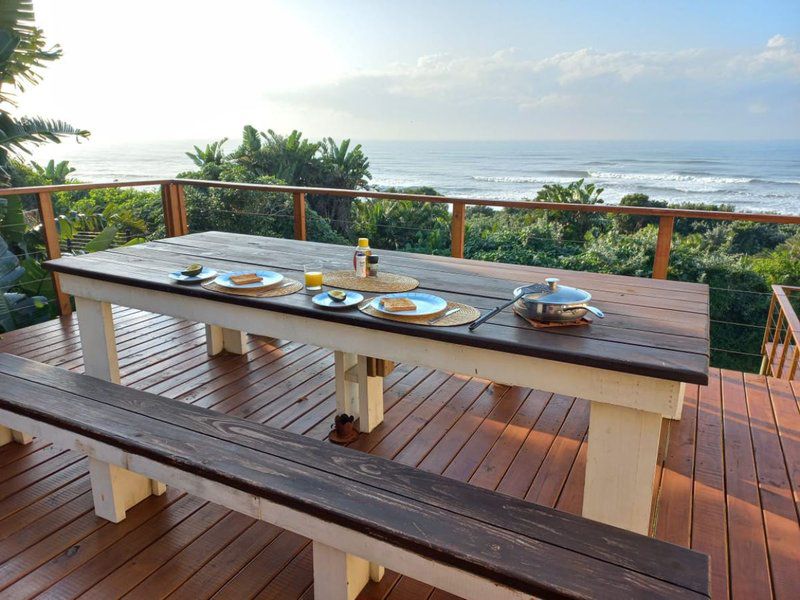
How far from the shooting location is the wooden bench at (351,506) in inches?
44.9

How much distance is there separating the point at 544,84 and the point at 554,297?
3551 cm

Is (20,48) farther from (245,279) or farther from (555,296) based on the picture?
(555,296)

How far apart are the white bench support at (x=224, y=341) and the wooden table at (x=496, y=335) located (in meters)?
0.74

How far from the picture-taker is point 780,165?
34375 millimetres

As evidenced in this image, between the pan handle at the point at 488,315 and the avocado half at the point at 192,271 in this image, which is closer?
the pan handle at the point at 488,315

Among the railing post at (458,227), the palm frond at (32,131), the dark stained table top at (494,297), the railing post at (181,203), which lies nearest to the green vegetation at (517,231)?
the palm frond at (32,131)

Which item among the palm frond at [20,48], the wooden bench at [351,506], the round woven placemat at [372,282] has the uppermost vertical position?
the palm frond at [20,48]

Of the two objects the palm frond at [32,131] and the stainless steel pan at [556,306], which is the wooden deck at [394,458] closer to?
the stainless steel pan at [556,306]

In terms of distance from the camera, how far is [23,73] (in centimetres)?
586

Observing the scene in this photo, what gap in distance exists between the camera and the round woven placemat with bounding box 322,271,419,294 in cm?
205

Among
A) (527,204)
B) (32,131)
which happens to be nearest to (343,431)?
(527,204)

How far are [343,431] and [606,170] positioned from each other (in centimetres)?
3581

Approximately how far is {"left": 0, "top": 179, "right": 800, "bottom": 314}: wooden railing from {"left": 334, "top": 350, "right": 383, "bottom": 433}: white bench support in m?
1.47

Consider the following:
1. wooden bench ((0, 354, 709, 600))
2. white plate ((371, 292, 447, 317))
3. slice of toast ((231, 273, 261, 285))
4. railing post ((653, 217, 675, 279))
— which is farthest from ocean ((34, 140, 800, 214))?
wooden bench ((0, 354, 709, 600))
